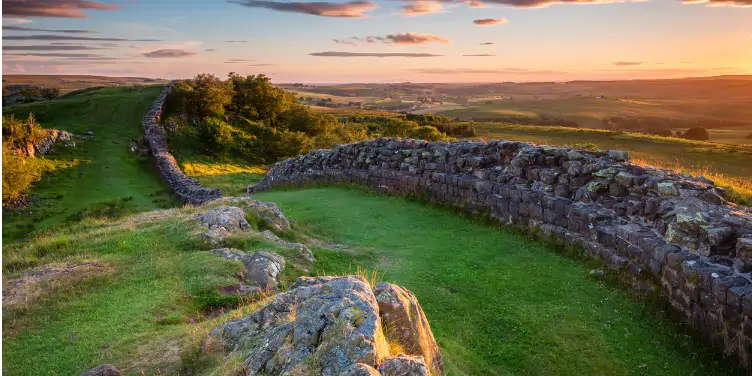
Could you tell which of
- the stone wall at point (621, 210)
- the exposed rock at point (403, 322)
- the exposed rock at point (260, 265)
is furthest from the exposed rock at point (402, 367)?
the stone wall at point (621, 210)

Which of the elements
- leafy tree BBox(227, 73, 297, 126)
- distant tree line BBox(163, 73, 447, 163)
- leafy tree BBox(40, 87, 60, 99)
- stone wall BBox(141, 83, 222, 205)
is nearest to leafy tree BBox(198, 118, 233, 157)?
distant tree line BBox(163, 73, 447, 163)

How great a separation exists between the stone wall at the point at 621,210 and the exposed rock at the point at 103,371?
8.14 meters

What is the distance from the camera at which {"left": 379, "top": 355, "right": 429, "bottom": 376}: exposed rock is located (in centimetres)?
418

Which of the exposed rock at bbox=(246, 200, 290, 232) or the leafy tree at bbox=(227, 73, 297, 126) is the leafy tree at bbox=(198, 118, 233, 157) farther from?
the exposed rock at bbox=(246, 200, 290, 232)

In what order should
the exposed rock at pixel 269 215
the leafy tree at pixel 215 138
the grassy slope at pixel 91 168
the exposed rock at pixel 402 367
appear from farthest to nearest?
the leafy tree at pixel 215 138, the grassy slope at pixel 91 168, the exposed rock at pixel 269 215, the exposed rock at pixel 402 367

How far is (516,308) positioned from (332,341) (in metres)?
5.01

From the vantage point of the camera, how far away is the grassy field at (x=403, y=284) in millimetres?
6660

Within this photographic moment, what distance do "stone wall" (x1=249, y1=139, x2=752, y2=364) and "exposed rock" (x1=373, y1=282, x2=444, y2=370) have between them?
468 cm

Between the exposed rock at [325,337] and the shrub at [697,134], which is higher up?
the shrub at [697,134]

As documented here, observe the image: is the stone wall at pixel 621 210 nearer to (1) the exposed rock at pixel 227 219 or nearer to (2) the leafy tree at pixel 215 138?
(1) the exposed rock at pixel 227 219

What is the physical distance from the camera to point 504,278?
31.4 feet

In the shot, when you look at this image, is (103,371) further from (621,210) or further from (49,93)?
(49,93)

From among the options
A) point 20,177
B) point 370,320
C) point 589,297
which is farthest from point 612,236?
point 20,177

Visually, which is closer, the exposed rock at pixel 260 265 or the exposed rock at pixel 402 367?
the exposed rock at pixel 402 367
